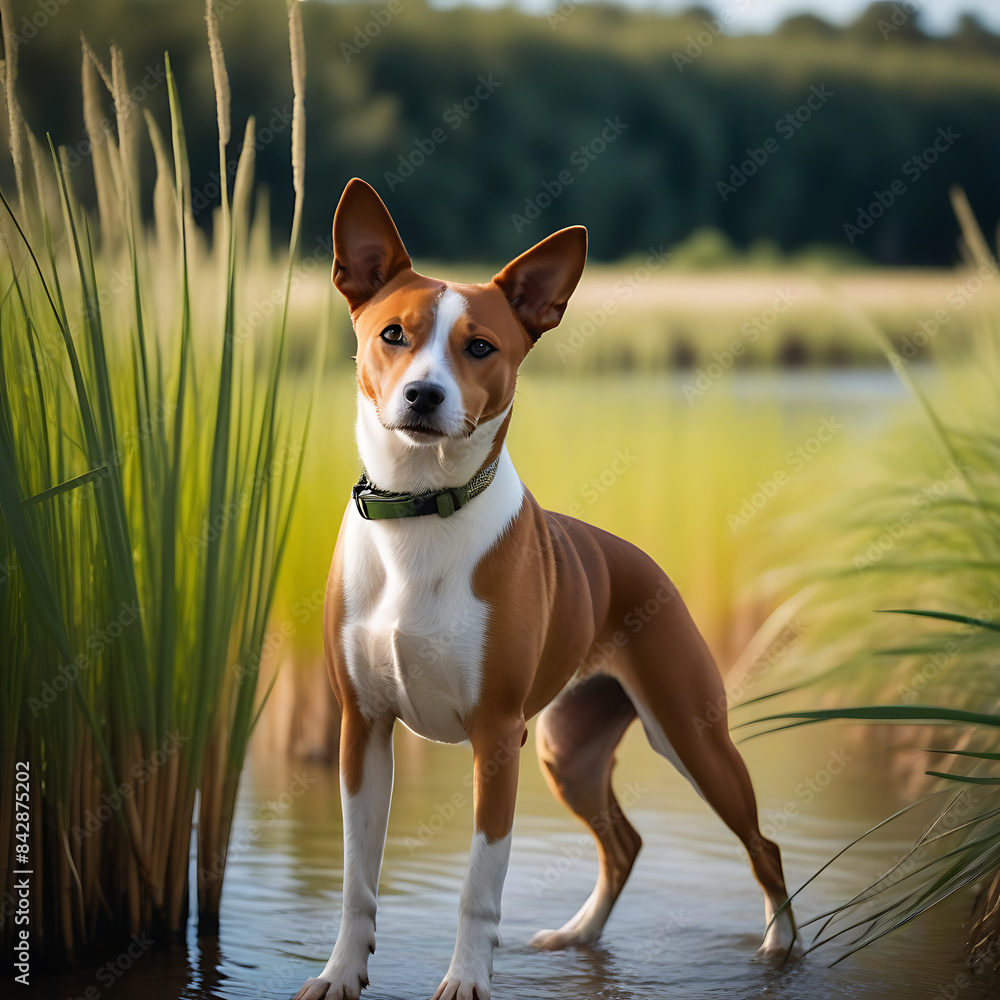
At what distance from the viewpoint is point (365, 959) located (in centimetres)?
212

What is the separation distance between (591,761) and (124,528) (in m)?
1.27

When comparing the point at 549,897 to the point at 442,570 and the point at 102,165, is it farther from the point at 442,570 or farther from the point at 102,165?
the point at 102,165

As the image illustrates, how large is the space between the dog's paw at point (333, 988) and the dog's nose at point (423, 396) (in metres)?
1.10

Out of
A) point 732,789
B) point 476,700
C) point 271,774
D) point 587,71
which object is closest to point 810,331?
point 587,71

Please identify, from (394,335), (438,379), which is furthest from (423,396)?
(394,335)

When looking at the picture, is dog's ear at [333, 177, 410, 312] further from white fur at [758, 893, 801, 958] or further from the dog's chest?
white fur at [758, 893, 801, 958]

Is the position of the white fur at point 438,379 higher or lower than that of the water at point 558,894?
higher

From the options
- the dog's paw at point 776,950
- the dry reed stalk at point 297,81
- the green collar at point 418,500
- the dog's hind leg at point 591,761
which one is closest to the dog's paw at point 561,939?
the dog's hind leg at point 591,761

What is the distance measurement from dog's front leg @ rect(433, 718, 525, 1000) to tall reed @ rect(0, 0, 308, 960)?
682 millimetres

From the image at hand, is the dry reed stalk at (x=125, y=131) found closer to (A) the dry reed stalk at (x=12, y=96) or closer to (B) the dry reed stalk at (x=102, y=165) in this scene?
(B) the dry reed stalk at (x=102, y=165)

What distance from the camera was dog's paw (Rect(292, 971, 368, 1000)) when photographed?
2057mm

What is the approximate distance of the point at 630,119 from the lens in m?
9.13

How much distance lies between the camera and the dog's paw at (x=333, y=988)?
6.75 ft

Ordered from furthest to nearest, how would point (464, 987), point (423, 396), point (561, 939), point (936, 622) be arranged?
point (936, 622), point (561, 939), point (464, 987), point (423, 396)
